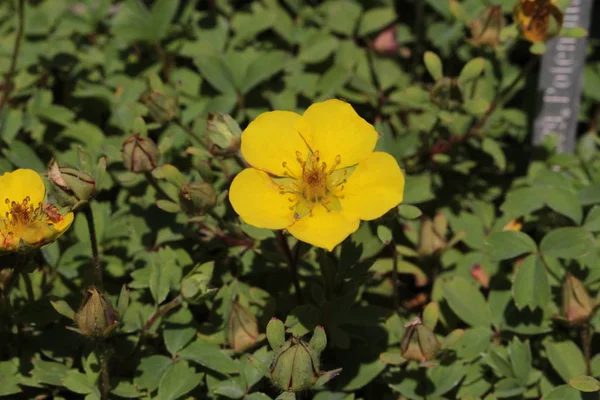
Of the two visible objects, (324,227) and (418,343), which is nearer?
(324,227)

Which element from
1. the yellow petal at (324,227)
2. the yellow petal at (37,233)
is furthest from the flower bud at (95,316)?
the yellow petal at (324,227)

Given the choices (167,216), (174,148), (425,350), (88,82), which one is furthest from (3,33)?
(425,350)

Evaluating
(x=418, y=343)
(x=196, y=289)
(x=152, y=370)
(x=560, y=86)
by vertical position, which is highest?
(x=196, y=289)

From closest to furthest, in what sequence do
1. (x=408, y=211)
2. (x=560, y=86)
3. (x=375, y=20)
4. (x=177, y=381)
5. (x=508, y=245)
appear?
(x=408, y=211) → (x=177, y=381) → (x=508, y=245) → (x=560, y=86) → (x=375, y=20)

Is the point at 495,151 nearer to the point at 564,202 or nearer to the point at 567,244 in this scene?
the point at 564,202

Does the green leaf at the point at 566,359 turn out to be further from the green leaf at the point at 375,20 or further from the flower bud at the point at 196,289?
the green leaf at the point at 375,20

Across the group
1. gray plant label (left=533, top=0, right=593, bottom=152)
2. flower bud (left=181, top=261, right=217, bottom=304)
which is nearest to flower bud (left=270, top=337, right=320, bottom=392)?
flower bud (left=181, top=261, right=217, bottom=304)

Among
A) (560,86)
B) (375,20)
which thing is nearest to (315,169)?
(375,20)
